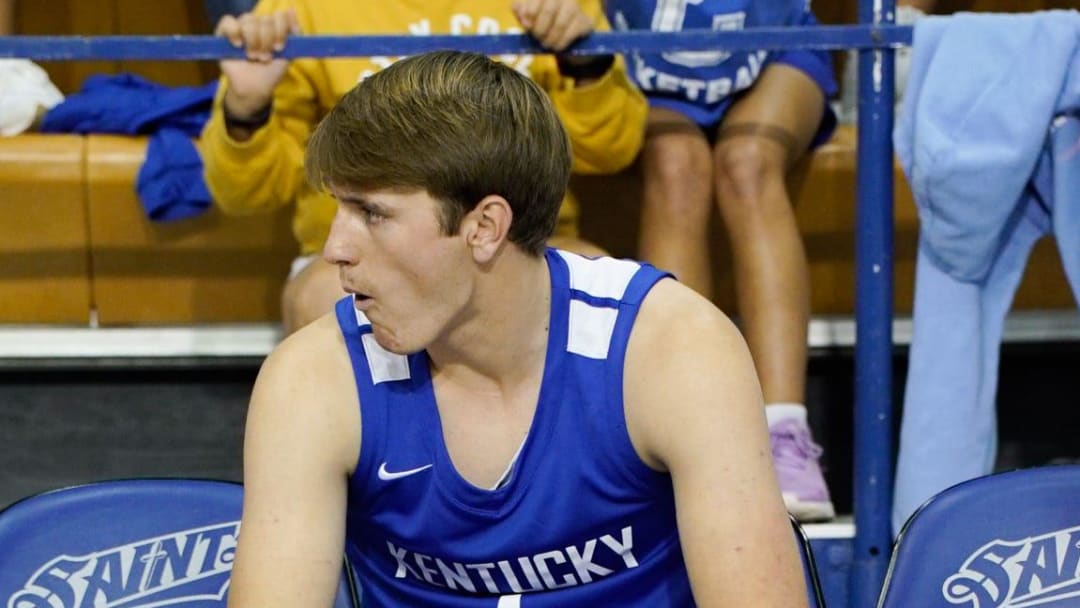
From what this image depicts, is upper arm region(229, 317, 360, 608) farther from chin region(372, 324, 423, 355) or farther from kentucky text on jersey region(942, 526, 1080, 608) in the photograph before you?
kentucky text on jersey region(942, 526, 1080, 608)

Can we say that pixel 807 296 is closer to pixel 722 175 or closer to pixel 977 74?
pixel 722 175

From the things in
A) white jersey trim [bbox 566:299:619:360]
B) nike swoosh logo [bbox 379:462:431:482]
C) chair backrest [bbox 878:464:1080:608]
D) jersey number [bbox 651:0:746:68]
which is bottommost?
chair backrest [bbox 878:464:1080:608]

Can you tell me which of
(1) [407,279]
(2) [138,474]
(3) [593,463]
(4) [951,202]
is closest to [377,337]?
(1) [407,279]

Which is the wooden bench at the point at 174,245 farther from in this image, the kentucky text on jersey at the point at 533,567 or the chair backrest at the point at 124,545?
the kentucky text on jersey at the point at 533,567

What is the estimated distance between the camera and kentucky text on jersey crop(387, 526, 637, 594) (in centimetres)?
136

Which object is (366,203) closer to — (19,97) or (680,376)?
(680,376)

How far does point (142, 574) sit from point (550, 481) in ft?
1.53

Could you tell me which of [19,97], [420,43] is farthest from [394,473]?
[19,97]

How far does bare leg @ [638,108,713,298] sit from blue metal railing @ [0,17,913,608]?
27 cm

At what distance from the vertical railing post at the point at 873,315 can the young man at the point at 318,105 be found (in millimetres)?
344

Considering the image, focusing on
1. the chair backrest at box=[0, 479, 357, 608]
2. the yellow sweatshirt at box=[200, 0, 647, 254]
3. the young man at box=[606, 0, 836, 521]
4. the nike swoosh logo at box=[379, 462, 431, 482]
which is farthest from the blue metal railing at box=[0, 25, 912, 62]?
the nike swoosh logo at box=[379, 462, 431, 482]

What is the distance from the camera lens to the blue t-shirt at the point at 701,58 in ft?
7.29

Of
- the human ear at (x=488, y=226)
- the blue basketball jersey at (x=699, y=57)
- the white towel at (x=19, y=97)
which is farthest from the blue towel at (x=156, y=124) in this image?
the human ear at (x=488, y=226)

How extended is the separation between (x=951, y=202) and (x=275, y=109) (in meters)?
0.92
